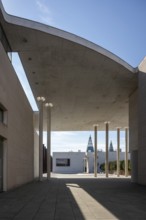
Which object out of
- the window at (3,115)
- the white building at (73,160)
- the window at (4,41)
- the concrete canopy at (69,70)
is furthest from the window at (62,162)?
the window at (3,115)

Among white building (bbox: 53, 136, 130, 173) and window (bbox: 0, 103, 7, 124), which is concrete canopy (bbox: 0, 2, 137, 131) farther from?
white building (bbox: 53, 136, 130, 173)

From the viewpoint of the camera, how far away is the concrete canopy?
19.2m

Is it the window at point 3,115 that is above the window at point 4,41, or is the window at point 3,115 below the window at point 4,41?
below

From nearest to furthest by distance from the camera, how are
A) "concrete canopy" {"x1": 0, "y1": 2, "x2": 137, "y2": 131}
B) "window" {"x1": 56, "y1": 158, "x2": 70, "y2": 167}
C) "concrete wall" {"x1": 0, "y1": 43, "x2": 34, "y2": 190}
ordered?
"concrete wall" {"x1": 0, "y1": 43, "x2": 34, "y2": 190} → "concrete canopy" {"x1": 0, "y1": 2, "x2": 137, "y2": 131} → "window" {"x1": 56, "y1": 158, "x2": 70, "y2": 167}

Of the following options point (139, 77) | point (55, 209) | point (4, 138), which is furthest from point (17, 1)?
point (139, 77)

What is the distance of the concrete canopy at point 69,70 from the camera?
1923 cm

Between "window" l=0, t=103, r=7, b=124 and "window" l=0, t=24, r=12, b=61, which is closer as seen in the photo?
"window" l=0, t=103, r=7, b=124

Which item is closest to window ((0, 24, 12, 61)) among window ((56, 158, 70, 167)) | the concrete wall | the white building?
the concrete wall

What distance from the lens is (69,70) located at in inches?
988

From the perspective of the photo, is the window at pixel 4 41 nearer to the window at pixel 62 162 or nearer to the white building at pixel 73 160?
the white building at pixel 73 160

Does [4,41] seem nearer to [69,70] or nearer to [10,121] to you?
[10,121]

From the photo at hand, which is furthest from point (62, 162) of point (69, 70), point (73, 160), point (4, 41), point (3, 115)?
point (4, 41)

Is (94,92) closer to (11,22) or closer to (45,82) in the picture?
(45,82)

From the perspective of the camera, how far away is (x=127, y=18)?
1712 centimetres
